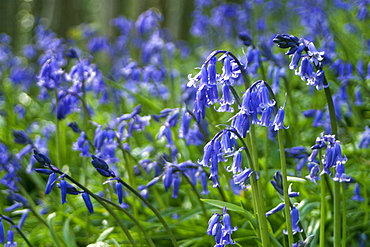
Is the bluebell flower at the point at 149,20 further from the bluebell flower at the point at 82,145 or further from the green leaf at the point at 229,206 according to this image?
the green leaf at the point at 229,206

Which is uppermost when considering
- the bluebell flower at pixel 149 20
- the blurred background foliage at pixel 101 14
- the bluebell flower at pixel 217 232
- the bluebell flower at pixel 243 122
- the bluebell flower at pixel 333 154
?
the blurred background foliage at pixel 101 14

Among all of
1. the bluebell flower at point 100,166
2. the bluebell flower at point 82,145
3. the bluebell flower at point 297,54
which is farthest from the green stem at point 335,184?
the bluebell flower at point 82,145

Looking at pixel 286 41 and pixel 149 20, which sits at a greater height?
pixel 149 20

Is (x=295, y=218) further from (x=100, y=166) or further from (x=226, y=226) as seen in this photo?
(x=100, y=166)

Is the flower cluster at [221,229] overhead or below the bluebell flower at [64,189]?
below

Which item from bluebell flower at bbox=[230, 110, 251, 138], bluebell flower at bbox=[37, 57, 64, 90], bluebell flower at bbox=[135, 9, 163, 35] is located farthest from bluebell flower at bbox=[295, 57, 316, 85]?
bluebell flower at bbox=[135, 9, 163, 35]

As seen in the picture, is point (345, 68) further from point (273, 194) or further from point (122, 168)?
point (122, 168)

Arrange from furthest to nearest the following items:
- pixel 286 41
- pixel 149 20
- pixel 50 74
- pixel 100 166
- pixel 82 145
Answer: pixel 149 20 → pixel 50 74 → pixel 82 145 → pixel 100 166 → pixel 286 41

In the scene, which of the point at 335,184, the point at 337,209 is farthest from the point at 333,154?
the point at 337,209

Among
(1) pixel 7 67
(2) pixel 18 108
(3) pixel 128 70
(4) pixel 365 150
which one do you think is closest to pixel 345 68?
(4) pixel 365 150

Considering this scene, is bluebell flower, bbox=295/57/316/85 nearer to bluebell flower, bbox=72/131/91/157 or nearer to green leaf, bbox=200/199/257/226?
green leaf, bbox=200/199/257/226

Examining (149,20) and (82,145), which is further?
(149,20)

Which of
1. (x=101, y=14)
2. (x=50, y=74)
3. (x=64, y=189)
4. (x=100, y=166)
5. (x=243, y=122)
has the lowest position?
(x=64, y=189)
